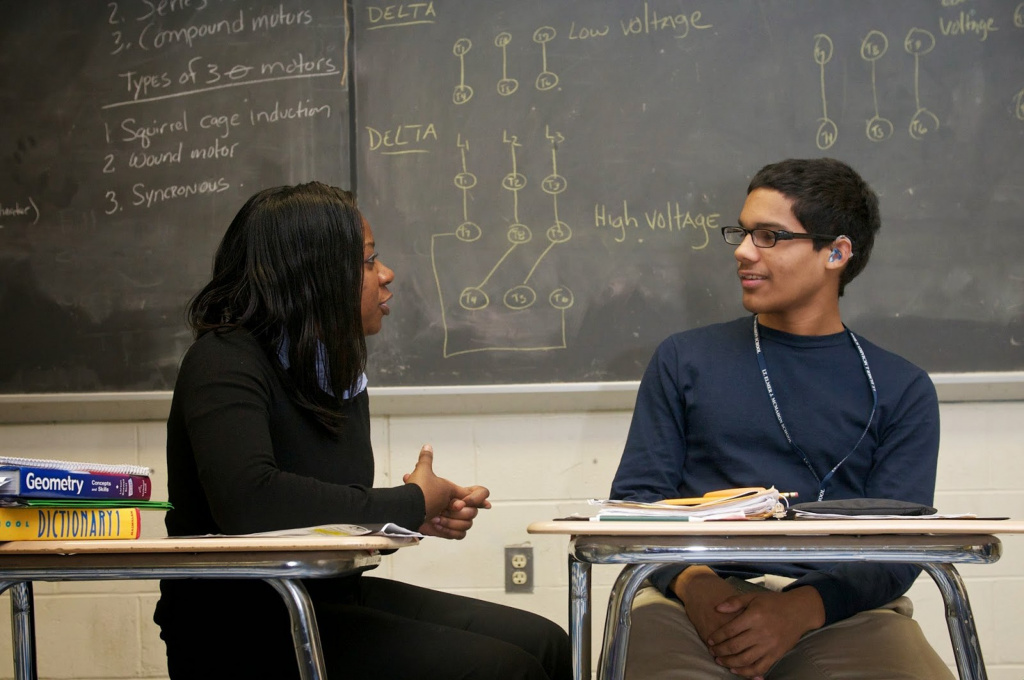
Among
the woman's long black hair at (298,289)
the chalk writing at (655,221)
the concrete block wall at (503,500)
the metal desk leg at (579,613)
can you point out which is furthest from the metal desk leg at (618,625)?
the chalk writing at (655,221)

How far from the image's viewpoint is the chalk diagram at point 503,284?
2.42 metres

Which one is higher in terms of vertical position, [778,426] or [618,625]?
[778,426]

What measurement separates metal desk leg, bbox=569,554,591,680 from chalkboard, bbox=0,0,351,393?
144 cm

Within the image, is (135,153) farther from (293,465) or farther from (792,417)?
(792,417)

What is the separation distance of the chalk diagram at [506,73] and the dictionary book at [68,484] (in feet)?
4.55

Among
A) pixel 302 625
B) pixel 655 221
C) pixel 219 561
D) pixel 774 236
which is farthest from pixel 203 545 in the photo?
pixel 655 221

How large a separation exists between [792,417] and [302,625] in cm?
101

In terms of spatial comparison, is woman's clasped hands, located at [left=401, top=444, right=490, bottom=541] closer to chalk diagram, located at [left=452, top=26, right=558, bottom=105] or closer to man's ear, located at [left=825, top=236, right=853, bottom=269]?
man's ear, located at [left=825, top=236, right=853, bottom=269]

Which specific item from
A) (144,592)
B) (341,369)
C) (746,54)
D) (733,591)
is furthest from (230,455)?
(746,54)

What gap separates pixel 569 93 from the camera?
2434 mm

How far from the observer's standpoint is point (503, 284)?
243 cm

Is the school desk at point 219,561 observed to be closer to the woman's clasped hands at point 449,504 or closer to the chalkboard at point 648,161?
the woman's clasped hands at point 449,504

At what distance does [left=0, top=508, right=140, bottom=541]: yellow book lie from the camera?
4.07 ft

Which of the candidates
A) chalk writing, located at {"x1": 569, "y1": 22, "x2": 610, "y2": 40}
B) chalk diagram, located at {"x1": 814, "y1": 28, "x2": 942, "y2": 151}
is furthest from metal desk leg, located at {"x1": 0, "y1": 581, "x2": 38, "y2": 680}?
chalk diagram, located at {"x1": 814, "y1": 28, "x2": 942, "y2": 151}
